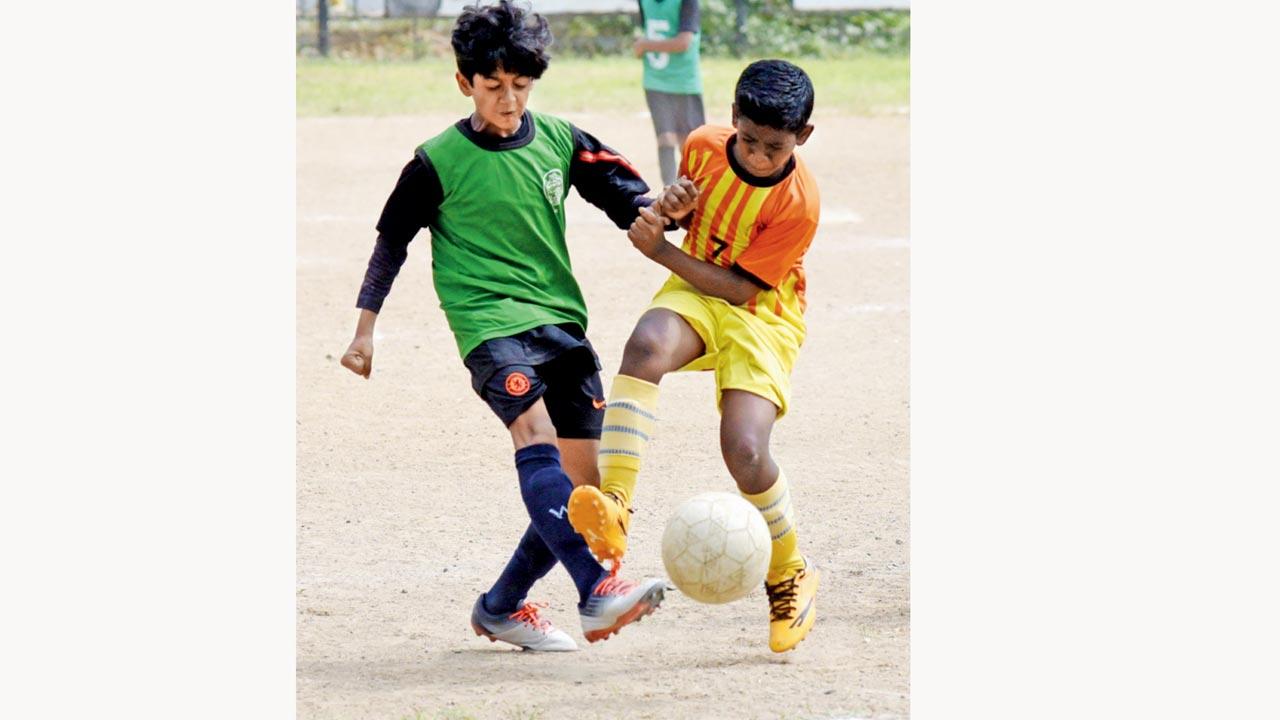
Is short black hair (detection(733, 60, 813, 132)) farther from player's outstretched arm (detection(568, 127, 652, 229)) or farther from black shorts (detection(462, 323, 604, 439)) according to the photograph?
black shorts (detection(462, 323, 604, 439))

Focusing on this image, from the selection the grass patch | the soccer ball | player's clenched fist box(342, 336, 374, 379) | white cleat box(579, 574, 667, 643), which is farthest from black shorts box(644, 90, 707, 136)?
white cleat box(579, 574, 667, 643)

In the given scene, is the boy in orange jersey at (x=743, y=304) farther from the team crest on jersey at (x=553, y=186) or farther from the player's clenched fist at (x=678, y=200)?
the team crest on jersey at (x=553, y=186)

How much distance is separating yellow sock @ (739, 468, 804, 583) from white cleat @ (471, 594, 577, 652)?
2.42ft

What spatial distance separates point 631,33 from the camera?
877 inches

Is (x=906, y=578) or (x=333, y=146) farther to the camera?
(x=333, y=146)

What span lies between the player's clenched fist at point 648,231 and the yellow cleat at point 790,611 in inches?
44.5

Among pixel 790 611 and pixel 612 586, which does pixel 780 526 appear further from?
pixel 612 586

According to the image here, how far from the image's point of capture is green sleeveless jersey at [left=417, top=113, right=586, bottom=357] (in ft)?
16.4

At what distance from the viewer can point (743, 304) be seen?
16.9ft

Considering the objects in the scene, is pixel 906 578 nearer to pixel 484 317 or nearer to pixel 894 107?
pixel 484 317

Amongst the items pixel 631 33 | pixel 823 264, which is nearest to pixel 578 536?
pixel 823 264

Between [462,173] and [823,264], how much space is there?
20.6ft

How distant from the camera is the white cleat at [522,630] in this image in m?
5.39

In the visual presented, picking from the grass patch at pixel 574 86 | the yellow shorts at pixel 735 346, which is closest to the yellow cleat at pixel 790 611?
the yellow shorts at pixel 735 346
